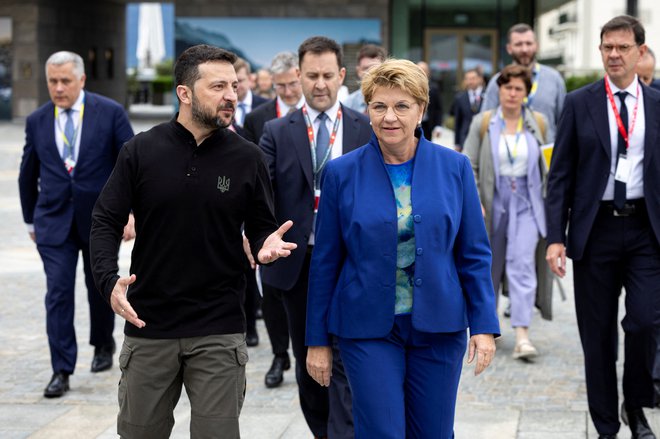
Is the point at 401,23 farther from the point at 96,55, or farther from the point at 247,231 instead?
the point at 247,231

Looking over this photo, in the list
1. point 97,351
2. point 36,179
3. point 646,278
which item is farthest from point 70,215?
point 646,278

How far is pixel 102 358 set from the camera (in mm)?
8305

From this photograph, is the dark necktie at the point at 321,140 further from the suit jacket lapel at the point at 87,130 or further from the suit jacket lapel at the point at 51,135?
the suit jacket lapel at the point at 51,135

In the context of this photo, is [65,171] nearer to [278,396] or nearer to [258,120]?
[258,120]

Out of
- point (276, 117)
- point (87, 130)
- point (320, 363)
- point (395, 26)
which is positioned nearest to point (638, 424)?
point (320, 363)

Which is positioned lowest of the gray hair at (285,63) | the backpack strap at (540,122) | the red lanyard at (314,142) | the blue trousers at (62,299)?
the blue trousers at (62,299)

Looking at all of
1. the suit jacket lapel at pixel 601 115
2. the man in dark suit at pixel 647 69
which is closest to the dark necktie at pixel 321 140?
the suit jacket lapel at pixel 601 115

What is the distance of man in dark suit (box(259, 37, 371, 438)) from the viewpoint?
5.98m

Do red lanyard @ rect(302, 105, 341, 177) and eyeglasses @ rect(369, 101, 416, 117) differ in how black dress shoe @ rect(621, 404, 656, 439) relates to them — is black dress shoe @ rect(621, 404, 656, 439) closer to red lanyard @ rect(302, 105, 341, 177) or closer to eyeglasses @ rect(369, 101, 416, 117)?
red lanyard @ rect(302, 105, 341, 177)

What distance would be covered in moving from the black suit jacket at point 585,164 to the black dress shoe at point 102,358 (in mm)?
3533

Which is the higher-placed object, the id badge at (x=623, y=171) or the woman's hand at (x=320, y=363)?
the id badge at (x=623, y=171)

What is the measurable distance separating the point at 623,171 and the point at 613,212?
22cm

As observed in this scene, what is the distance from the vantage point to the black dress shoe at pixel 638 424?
616 centimetres

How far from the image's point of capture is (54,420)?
6.90 metres
